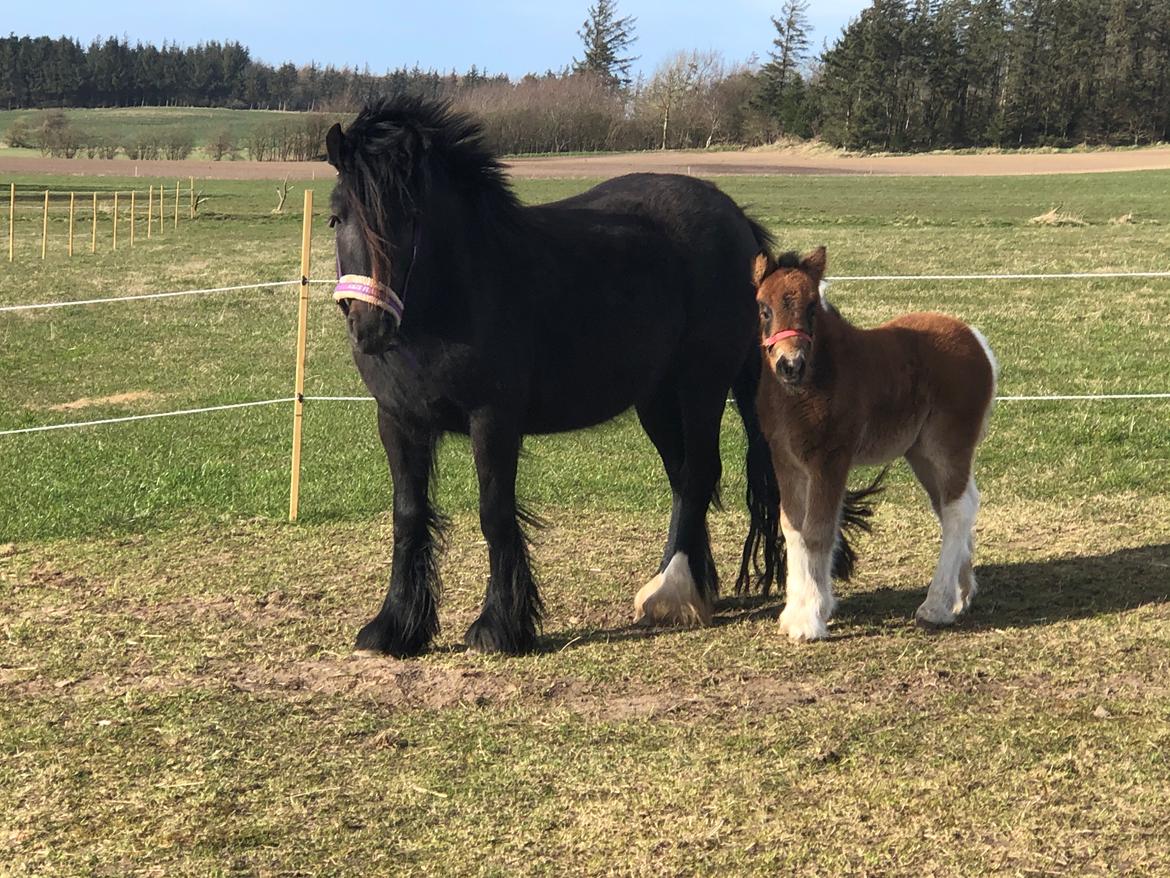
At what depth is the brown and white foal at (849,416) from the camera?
15.9 ft

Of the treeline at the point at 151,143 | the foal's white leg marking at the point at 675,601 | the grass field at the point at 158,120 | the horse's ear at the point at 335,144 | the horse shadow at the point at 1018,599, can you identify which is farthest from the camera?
the grass field at the point at 158,120

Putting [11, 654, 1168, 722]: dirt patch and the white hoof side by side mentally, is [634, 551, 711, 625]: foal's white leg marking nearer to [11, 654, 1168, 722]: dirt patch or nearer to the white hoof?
the white hoof

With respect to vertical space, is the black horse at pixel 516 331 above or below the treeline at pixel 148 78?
Result: below

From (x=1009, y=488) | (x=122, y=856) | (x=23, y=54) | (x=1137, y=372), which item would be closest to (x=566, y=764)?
(x=122, y=856)

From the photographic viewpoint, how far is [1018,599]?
5.63 meters

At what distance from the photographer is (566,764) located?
3943 mm

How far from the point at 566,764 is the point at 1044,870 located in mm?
1473

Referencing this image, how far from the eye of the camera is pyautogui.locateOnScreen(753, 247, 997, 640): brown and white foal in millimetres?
4855

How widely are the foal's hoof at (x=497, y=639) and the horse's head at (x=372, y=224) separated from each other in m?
1.32

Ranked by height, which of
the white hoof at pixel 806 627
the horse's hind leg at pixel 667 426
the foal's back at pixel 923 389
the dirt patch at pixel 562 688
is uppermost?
the foal's back at pixel 923 389

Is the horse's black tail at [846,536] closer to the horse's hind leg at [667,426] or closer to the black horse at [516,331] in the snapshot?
the black horse at [516,331]

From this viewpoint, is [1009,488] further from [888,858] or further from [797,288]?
[888,858]

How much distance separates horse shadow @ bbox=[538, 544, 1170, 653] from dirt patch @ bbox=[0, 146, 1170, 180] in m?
51.2

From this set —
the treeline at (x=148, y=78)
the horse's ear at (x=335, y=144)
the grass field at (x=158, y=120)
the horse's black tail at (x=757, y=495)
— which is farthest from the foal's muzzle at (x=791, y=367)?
the treeline at (x=148, y=78)
